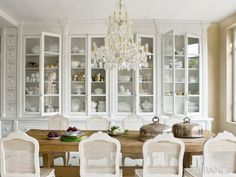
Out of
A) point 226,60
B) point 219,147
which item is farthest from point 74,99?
point 219,147

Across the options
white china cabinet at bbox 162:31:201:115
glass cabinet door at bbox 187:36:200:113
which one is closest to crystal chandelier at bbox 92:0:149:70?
white china cabinet at bbox 162:31:201:115

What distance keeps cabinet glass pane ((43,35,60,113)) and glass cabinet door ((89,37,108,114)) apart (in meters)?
0.66

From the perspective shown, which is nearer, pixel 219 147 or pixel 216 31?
pixel 219 147

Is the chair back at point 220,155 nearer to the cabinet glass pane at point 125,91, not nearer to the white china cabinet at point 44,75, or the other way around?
the cabinet glass pane at point 125,91

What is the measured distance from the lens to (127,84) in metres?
6.33

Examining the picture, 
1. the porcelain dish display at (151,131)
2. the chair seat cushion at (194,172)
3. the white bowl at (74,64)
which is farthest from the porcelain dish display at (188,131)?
the white bowl at (74,64)

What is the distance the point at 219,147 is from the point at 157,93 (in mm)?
3197

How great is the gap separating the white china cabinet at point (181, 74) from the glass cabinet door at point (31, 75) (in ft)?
7.98

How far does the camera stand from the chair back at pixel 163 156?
3041mm

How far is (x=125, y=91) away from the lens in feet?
20.6

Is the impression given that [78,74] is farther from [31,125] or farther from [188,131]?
[188,131]

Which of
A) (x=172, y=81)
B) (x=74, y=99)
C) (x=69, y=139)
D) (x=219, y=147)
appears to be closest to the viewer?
(x=219, y=147)

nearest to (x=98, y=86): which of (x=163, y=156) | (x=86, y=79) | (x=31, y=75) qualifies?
(x=86, y=79)

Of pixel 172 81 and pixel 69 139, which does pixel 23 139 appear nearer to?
pixel 69 139
